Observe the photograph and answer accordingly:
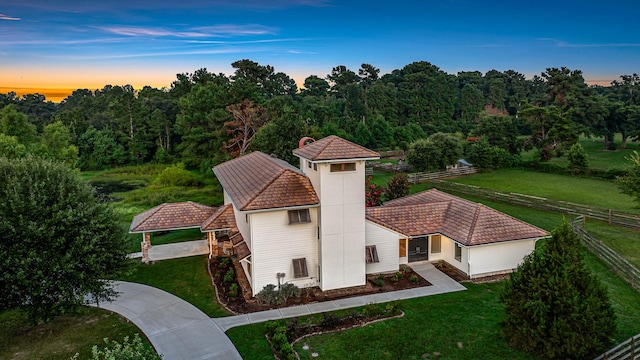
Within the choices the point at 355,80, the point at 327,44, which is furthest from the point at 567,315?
the point at 355,80

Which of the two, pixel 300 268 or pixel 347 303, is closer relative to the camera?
pixel 347 303

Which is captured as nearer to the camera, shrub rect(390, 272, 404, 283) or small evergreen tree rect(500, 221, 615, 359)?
small evergreen tree rect(500, 221, 615, 359)

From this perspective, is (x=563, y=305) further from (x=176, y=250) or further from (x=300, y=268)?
(x=176, y=250)

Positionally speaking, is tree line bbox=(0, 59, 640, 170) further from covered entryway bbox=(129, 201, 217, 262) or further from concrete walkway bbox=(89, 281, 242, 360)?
concrete walkway bbox=(89, 281, 242, 360)

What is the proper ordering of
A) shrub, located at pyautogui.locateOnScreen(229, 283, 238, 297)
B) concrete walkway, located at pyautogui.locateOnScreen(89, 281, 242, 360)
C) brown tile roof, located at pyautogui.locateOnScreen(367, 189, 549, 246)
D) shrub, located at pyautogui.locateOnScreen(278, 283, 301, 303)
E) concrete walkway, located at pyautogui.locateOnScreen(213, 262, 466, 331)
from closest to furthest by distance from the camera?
concrete walkway, located at pyautogui.locateOnScreen(89, 281, 242, 360)
concrete walkway, located at pyautogui.locateOnScreen(213, 262, 466, 331)
shrub, located at pyautogui.locateOnScreen(278, 283, 301, 303)
shrub, located at pyautogui.locateOnScreen(229, 283, 238, 297)
brown tile roof, located at pyautogui.locateOnScreen(367, 189, 549, 246)

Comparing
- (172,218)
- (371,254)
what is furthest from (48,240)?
(371,254)

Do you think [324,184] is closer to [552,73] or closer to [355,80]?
[552,73]

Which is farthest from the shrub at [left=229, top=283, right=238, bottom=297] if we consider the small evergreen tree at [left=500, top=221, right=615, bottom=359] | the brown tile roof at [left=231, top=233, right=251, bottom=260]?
the small evergreen tree at [left=500, top=221, right=615, bottom=359]
